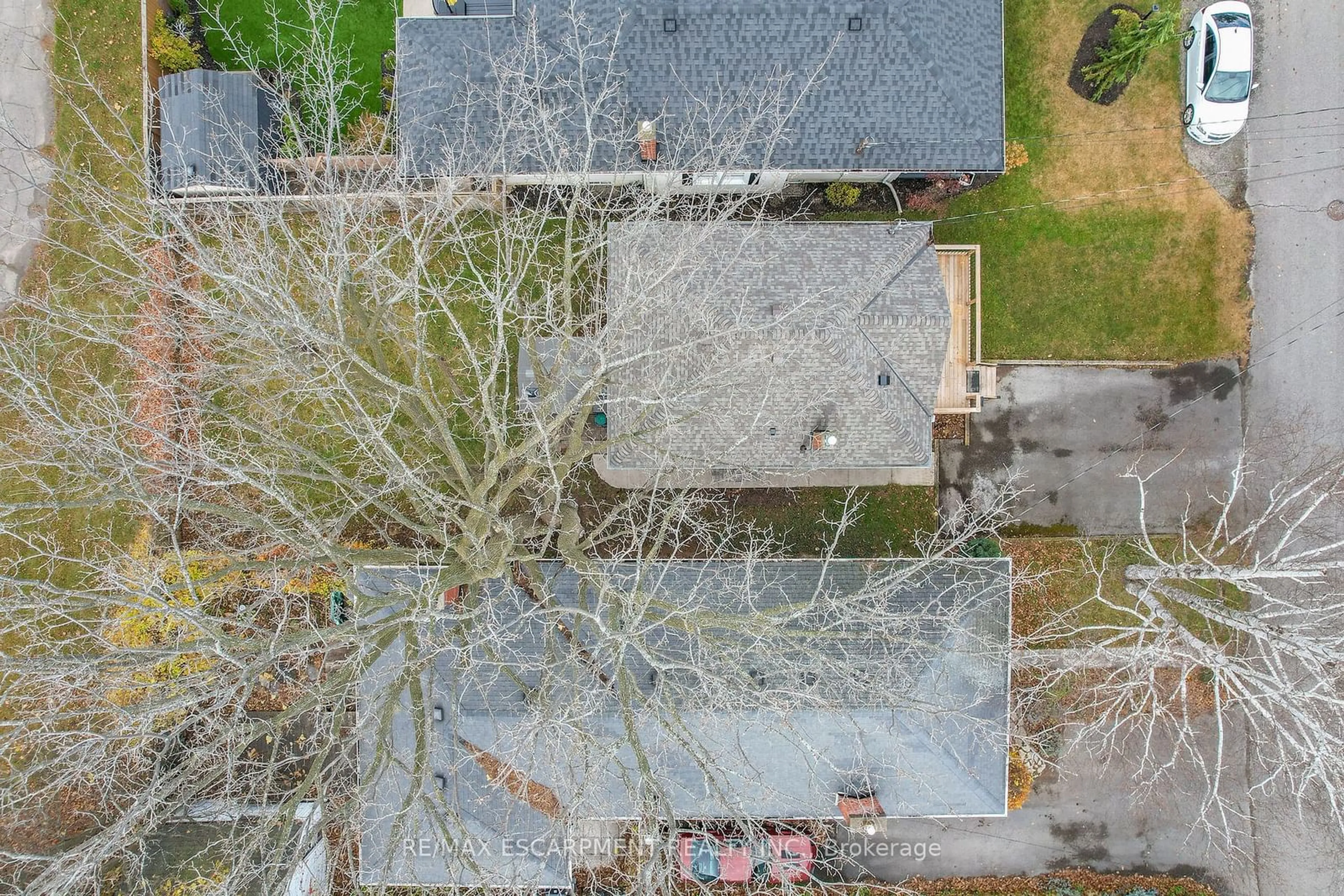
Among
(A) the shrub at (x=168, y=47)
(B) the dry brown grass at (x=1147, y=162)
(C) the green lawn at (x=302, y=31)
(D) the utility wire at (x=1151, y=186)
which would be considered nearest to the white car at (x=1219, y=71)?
(B) the dry brown grass at (x=1147, y=162)

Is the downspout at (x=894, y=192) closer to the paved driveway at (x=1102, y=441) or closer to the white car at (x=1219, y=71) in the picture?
the paved driveway at (x=1102, y=441)

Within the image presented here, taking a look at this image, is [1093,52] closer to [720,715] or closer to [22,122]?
[720,715]

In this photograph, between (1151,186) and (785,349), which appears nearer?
(785,349)

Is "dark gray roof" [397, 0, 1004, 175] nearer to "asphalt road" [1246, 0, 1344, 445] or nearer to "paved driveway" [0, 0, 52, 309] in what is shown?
"asphalt road" [1246, 0, 1344, 445]

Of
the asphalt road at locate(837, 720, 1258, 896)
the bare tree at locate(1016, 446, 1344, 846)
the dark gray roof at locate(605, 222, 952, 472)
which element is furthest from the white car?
the asphalt road at locate(837, 720, 1258, 896)

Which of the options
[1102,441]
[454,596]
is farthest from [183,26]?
[1102,441]

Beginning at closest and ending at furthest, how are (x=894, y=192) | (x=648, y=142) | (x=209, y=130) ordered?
(x=648, y=142), (x=209, y=130), (x=894, y=192)
